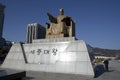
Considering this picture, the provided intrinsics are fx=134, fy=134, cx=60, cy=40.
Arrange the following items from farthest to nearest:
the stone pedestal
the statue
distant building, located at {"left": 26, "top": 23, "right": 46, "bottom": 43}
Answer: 1. distant building, located at {"left": 26, "top": 23, "right": 46, "bottom": 43}
2. the statue
3. the stone pedestal

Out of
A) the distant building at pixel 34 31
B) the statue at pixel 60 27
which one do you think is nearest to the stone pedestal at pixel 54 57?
the statue at pixel 60 27

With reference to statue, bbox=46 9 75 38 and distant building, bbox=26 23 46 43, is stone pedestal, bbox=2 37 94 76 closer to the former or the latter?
statue, bbox=46 9 75 38

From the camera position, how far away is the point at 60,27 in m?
13.2

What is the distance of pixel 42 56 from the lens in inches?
488

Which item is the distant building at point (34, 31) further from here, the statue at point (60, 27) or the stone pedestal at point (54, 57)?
the stone pedestal at point (54, 57)

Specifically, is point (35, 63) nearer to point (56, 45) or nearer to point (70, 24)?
point (56, 45)

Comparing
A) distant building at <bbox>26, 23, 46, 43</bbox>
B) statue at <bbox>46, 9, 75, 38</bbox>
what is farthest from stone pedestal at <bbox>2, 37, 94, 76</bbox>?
distant building at <bbox>26, 23, 46, 43</bbox>

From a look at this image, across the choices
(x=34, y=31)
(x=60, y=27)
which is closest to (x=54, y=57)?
(x=60, y=27)

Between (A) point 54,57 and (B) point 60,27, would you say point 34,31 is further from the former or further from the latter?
(A) point 54,57

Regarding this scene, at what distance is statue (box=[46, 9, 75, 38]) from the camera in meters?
13.1

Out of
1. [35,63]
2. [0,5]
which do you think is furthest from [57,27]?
[0,5]

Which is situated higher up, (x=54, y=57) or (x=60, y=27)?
(x=60, y=27)

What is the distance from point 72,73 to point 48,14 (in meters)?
6.49

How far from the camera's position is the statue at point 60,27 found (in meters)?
13.1
